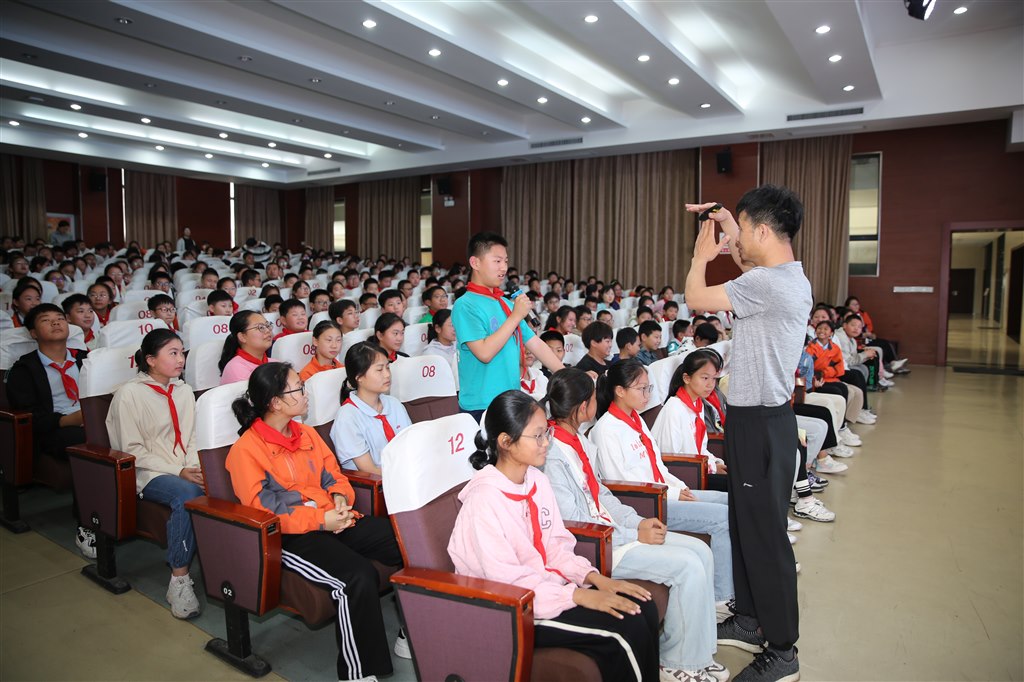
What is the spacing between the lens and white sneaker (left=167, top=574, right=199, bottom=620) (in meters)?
2.54

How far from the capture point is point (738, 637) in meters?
2.39

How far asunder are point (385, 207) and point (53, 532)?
12.9 meters

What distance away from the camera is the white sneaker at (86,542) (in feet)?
9.82

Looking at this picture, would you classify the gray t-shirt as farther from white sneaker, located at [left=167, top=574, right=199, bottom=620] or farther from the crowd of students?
white sneaker, located at [left=167, top=574, right=199, bottom=620]

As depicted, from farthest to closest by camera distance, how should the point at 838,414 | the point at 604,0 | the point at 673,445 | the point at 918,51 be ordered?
the point at 918,51, the point at 604,0, the point at 838,414, the point at 673,445

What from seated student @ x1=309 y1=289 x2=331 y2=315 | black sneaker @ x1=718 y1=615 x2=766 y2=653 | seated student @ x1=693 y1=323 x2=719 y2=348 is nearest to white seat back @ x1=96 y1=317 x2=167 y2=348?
seated student @ x1=309 y1=289 x2=331 y2=315

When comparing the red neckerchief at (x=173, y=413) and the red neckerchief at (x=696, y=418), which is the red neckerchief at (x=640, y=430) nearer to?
the red neckerchief at (x=696, y=418)

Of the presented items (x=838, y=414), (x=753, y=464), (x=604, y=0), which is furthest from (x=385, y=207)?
(x=753, y=464)

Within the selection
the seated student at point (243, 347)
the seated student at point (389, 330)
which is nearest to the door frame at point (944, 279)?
the seated student at point (389, 330)

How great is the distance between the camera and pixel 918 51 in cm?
876

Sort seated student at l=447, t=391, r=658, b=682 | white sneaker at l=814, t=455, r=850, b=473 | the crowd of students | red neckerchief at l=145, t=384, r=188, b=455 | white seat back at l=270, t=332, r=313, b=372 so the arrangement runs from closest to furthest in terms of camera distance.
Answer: seated student at l=447, t=391, r=658, b=682 → the crowd of students → red neckerchief at l=145, t=384, r=188, b=455 → white seat back at l=270, t=332, r=313, b=372 → white sneaker at l=814, t=455, r=850, b=473

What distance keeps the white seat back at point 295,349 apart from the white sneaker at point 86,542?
133 cm

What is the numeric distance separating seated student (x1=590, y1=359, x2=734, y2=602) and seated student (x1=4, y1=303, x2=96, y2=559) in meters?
2.50

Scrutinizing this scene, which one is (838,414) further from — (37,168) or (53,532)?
(37,168)
